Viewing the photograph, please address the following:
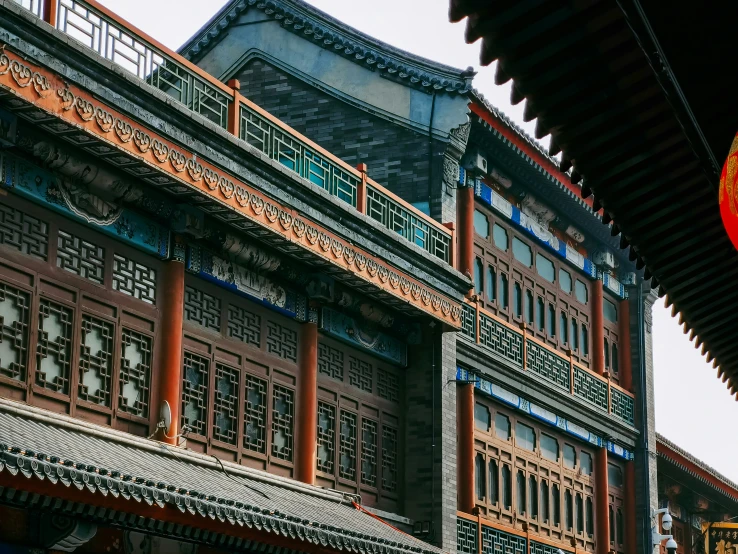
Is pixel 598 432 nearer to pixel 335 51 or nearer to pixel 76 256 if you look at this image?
pixel 335 51

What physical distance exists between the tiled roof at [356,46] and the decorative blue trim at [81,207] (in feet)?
24.9

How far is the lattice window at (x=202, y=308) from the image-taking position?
16797 millimetres

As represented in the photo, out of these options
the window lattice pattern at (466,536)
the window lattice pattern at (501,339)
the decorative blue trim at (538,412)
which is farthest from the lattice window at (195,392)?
→ the window lattice pattern at (501,339)

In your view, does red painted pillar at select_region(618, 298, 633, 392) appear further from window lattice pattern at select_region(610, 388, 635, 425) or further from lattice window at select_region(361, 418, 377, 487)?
lattice window at select_region(361, 418, 377, 487)

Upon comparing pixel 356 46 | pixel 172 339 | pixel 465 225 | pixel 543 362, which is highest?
pixel 356 46

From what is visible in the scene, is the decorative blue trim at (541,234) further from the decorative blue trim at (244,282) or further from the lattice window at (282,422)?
the lattice window at (282,422)

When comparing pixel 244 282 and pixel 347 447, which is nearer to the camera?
pixel 244 282

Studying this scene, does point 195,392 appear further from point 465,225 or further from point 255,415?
point 465,225

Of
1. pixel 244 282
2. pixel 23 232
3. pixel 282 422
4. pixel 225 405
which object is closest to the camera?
pixel 23 232

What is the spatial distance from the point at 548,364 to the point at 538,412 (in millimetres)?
1116

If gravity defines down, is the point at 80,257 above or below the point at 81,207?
below

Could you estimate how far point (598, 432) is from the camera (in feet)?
93.1

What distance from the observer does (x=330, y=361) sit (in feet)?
64.6

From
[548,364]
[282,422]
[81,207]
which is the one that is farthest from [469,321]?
[81,207]
